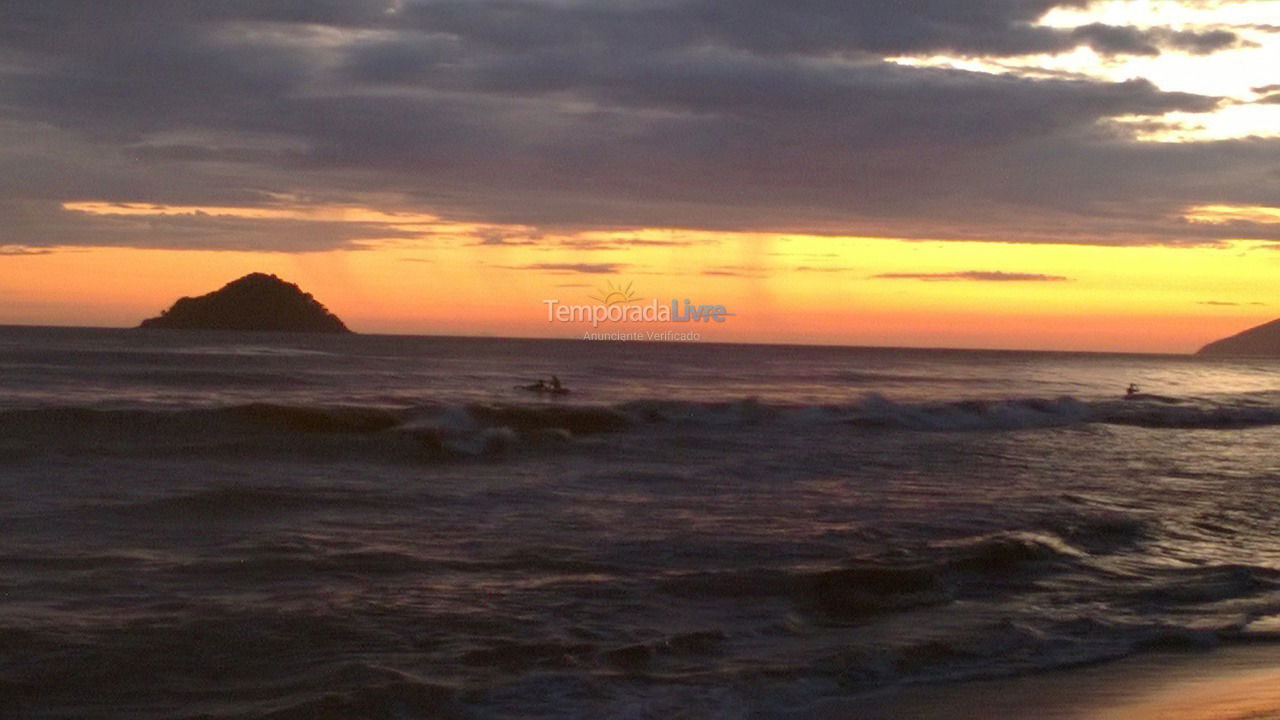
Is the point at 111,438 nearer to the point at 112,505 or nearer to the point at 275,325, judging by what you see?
the point at 112,505

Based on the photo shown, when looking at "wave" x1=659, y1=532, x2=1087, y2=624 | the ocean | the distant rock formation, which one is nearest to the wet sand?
the ocean

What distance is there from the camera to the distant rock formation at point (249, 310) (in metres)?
153

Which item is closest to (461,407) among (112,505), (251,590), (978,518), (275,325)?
(112,505)

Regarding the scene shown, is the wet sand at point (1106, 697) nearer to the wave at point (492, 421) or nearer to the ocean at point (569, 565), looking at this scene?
the ocean at point (569, 565)

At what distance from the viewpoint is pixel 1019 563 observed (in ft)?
37.0

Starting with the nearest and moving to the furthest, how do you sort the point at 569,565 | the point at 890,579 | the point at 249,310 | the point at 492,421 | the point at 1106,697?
the point at 1106,697 < the point at 890,579 < the point at 569,565 < the point at 492,421 < the point at 249,310

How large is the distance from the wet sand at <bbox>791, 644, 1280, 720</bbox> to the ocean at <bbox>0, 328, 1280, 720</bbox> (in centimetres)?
27

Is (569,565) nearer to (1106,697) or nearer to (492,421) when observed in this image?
(1106,697)

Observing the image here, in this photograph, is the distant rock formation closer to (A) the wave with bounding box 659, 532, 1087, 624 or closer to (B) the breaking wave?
(B) the breaking wave

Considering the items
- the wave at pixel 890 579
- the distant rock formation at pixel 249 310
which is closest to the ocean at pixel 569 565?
the wave at pixel 890 579

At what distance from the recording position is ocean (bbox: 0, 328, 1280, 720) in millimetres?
7246

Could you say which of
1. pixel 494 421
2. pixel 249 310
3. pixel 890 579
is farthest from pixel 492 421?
pixel 249 310

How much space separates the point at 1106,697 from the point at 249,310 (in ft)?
532

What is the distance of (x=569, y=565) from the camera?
1052cm
